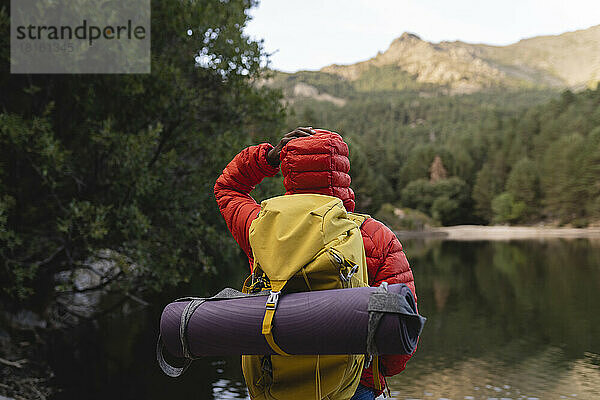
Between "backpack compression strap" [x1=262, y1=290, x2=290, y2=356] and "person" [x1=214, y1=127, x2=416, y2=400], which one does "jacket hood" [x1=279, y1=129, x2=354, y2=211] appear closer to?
"person" [x1=214, y1=127, x2=416, y2=400]

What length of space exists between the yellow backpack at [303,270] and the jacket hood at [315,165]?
0.13 m

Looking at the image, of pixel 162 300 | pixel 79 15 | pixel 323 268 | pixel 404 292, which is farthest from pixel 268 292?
pixel 162 300

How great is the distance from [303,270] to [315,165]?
1.49ft

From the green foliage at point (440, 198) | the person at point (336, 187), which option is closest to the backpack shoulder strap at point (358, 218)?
the person at point (336, 187)

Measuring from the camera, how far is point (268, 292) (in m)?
2.06

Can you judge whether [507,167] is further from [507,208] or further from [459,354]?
[459,354]

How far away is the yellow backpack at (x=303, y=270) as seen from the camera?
6.57 feet

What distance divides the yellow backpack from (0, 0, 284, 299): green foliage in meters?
7.71

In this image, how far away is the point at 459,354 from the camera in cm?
1386

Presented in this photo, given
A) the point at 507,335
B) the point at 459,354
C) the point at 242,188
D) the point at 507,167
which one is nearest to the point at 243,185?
the point at 242,188

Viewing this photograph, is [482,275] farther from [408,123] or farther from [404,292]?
[408,123]

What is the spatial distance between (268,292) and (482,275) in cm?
2715

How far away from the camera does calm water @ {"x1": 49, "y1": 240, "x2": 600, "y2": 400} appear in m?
11.1

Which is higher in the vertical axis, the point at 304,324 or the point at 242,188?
the point at 242,188
